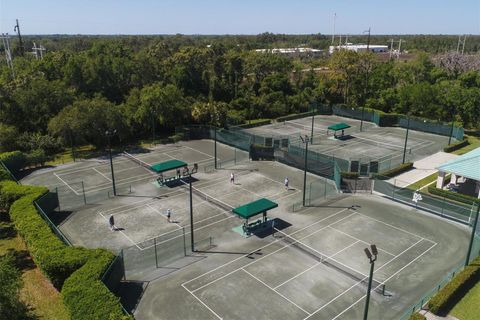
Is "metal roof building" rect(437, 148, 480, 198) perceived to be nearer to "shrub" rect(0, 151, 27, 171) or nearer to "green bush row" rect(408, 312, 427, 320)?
"green bush row" rect(408, 312, 427, 320)

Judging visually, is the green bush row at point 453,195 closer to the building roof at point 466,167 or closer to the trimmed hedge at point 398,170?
the building roof at point 466,167

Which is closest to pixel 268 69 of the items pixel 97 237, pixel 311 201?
pixel 311 201

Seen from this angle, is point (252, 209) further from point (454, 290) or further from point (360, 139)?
point (360, 139)

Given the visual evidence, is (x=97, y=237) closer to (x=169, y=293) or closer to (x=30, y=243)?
(x=30, y=243)

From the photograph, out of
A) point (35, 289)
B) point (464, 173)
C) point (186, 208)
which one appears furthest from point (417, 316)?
point (35, 289)

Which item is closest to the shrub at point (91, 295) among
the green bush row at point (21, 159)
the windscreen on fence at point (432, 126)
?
the green bush row at point (21, 159)

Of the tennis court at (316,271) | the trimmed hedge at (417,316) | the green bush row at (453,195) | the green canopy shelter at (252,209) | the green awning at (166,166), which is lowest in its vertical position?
the tennis court at (316,271)
